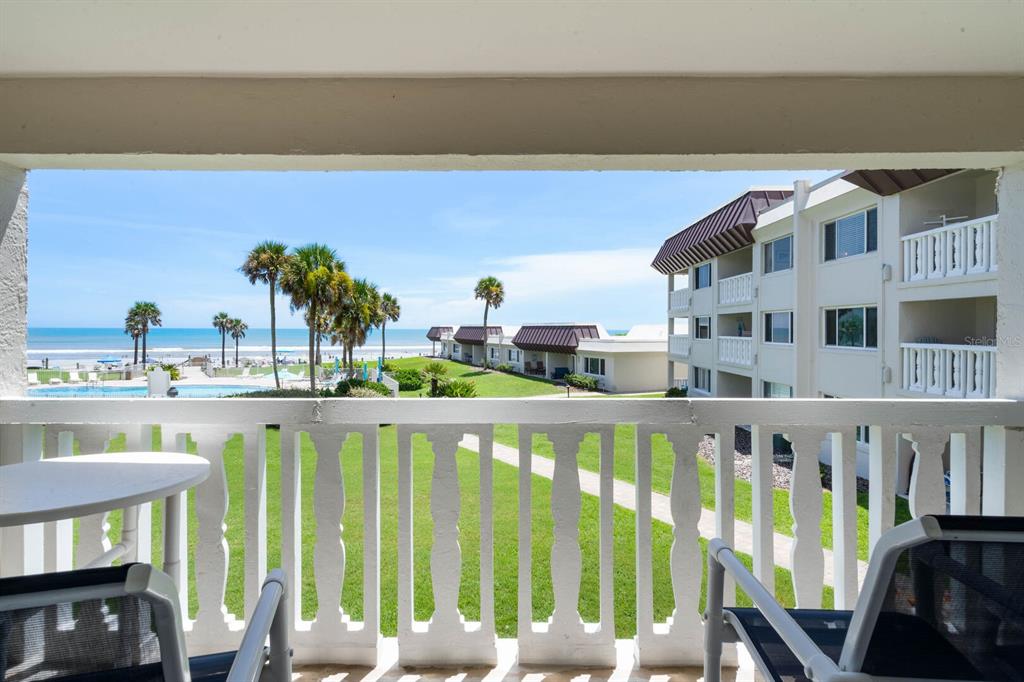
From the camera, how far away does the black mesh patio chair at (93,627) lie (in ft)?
1.92

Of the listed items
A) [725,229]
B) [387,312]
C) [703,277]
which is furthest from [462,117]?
[387,312]

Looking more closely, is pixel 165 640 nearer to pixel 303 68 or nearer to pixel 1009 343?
pixel 303 68

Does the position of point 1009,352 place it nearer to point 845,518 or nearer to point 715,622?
point 845,518

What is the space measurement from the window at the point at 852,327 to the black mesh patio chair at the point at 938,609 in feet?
37.8

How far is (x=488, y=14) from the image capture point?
4.57 ft

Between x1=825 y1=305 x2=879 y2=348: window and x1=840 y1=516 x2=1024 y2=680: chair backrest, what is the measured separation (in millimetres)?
11517

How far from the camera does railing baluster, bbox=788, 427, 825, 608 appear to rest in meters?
1.74

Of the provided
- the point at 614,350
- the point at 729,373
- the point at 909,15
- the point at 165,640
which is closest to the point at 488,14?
the point at 909,15

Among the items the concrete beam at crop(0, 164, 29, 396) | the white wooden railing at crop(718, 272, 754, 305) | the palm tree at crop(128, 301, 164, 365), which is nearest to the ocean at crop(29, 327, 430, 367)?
the palm tree at crop(128, 301, 164, 365)

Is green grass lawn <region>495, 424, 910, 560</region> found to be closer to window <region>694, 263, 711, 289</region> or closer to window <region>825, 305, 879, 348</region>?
window <region>825, 305, 879, 348</region>

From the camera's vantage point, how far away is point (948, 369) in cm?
852

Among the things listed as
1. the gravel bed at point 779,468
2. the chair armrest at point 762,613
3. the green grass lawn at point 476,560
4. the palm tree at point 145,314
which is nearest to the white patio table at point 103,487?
the green grass lawn at point 476,560

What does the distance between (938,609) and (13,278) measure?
9.16ft

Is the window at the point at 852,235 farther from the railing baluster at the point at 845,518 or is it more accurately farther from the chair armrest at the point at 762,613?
the chair armrest at the point at 762,613
